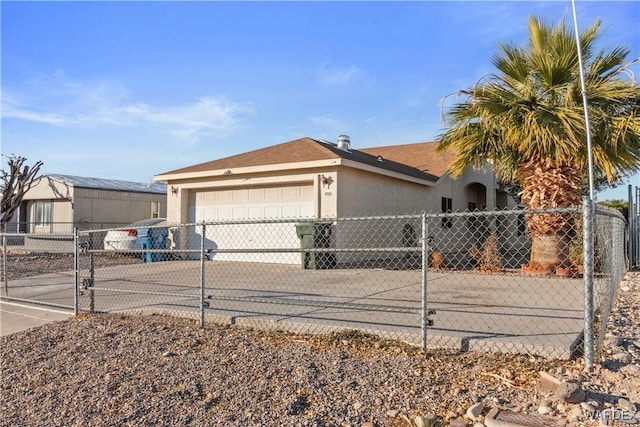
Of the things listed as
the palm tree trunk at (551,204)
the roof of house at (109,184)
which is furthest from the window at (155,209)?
the palm tree trunk at (551,204)

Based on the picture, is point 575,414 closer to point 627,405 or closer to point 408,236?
point 627,405

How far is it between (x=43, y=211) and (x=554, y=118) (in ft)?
82.9

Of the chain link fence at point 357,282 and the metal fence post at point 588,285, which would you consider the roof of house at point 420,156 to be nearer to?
the chain link fence at point 357,282

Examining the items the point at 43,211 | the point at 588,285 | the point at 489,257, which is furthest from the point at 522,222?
the point at 43,211

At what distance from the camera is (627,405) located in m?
3.49

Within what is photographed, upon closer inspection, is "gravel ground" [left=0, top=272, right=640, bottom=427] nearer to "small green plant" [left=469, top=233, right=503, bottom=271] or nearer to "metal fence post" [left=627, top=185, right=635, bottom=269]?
"small green plant" [left=469, top=233, right=503, bottom=271]

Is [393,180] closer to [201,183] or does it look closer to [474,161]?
[474,161]

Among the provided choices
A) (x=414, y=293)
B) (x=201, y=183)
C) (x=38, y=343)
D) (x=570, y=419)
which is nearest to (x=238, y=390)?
(x=570, y=419)

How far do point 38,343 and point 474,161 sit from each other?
10622 millimetres

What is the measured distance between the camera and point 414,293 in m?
8.77

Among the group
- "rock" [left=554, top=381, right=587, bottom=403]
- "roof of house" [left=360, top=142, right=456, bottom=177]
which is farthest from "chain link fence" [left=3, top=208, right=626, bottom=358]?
"roof of house" [left=360, top=142, right=456, bottom=177]

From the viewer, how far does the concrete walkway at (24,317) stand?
7262 mm

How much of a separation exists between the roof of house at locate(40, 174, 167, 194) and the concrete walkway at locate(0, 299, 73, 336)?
17259 mm

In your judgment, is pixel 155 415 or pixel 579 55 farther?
pixel 579 55
